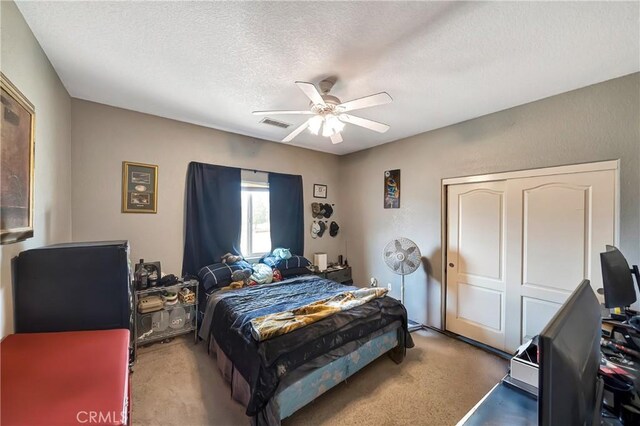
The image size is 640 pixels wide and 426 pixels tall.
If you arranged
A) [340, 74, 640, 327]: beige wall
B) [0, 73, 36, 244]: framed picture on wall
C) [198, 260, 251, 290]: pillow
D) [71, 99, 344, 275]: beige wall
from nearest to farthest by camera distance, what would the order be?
[0, 73, 36, 244]: framed picture on wall → [340, 74, 640, 327]: beige wall → [71, 99, 344, 275]: beige wall → [198, 260, 251, 290]: pillow

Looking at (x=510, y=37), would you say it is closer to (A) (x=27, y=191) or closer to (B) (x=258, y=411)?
(B) (x=258, y=411)

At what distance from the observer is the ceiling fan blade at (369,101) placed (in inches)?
64.7

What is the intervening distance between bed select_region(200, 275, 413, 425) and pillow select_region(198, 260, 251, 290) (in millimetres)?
144

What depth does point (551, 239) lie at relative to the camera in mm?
2281

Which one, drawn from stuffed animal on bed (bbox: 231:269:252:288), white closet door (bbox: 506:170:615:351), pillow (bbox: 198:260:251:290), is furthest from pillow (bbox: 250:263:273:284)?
white closet door (bbox: 506:170:615:351)

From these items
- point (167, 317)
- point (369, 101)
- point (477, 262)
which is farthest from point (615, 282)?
point (167, 317)

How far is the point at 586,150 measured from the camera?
2102 mm

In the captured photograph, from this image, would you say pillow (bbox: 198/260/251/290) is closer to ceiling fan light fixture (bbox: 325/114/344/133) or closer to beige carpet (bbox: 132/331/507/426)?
beige carpet (bbox: 132/331/507/426)

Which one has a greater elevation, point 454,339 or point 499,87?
point 499,87

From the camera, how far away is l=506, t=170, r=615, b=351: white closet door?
6.71ft

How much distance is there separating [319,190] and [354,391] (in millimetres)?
2966

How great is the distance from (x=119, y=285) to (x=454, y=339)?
11.0 ft

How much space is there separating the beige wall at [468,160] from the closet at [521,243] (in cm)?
11

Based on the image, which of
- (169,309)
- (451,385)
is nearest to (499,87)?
(451,385)
